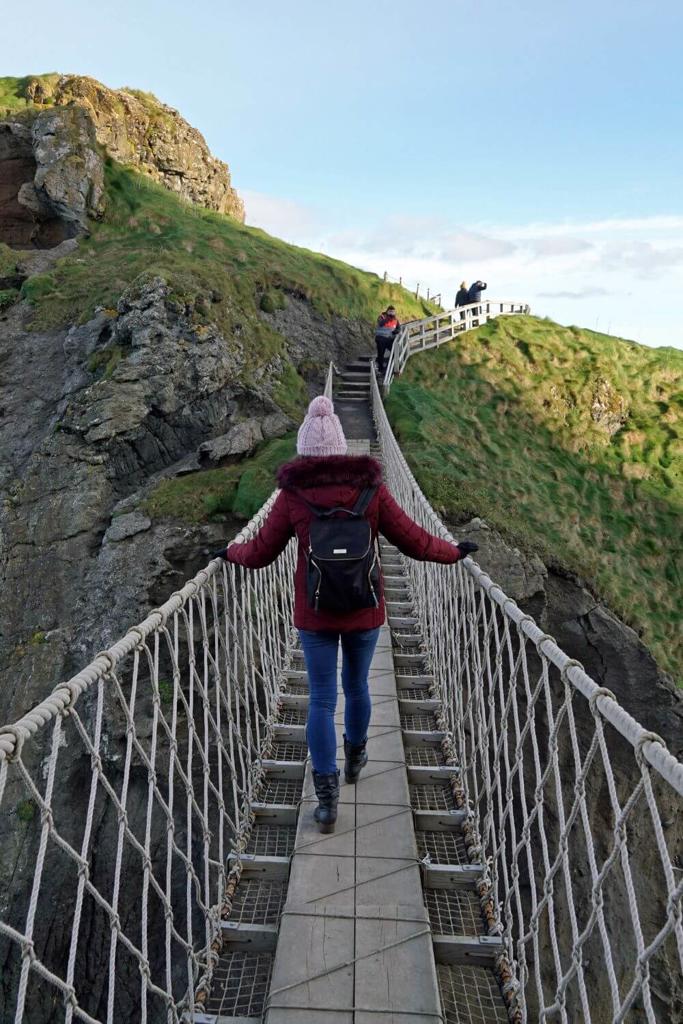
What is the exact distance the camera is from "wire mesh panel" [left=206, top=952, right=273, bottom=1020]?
2.43 meters

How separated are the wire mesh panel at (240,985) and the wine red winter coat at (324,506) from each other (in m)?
1.40

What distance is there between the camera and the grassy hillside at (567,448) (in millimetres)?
11766

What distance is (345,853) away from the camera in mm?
2977

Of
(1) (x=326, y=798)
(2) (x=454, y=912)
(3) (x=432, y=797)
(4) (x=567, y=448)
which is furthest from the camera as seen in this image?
(4) (x=567, y=448)

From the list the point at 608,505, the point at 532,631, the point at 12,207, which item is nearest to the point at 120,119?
the point at 12,207

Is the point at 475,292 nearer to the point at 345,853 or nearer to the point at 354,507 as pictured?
the point at 354,507

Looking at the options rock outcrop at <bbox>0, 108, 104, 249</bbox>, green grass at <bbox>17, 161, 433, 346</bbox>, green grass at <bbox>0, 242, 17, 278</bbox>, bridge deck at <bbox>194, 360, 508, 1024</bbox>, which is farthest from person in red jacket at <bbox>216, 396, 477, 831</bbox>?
rock outcrop at <bbox>0, 108, 104, 249</bbox>

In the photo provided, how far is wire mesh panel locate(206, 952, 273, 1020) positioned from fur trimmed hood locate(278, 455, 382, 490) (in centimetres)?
201

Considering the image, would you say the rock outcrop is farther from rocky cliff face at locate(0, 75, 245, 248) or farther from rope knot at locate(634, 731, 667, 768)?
rope knot at locate(634, 731, 667, 768)

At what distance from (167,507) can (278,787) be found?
6712 millimetres

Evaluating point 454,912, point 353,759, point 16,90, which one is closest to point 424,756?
point 353,759

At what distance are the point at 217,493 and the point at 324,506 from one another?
7.34 meters

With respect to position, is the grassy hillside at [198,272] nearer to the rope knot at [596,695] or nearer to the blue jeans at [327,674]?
the blue jeans at [327,674]

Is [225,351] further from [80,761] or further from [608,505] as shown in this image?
[608,505]
